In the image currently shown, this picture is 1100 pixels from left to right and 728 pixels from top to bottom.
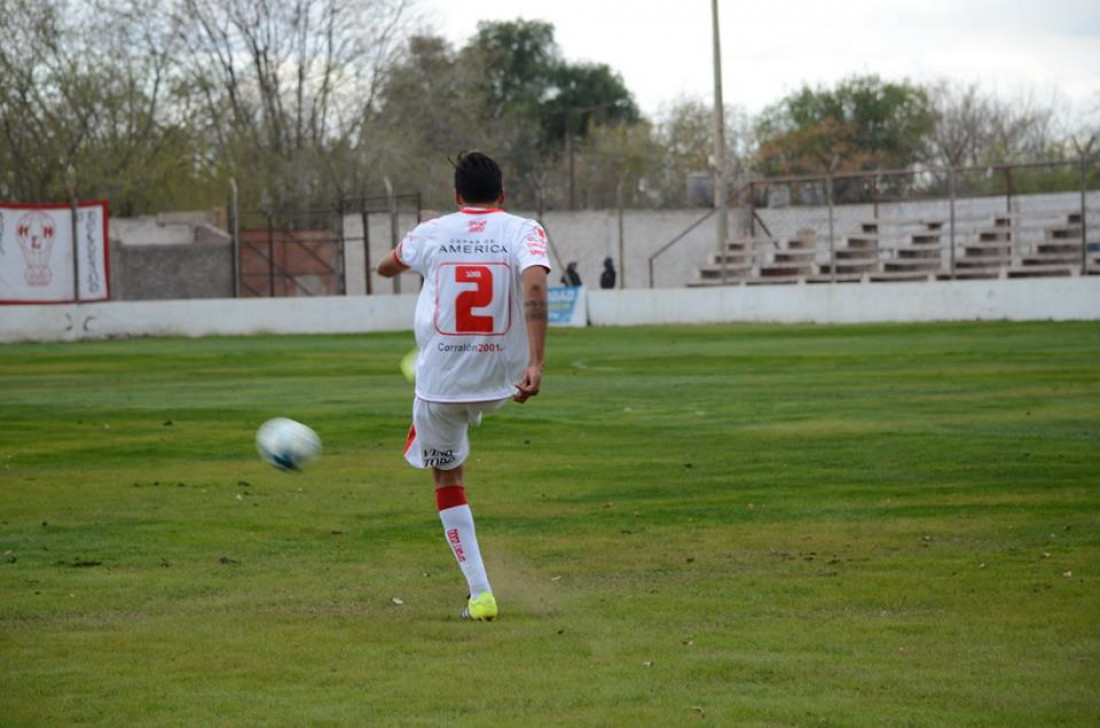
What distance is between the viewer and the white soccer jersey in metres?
7.65

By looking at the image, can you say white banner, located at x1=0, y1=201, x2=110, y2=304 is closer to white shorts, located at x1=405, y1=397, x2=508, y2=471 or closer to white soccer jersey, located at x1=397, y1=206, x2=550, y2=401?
white shorts, located at x1=405, y1=397, x2=508, y2=471

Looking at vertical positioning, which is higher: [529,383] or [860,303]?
[529,383]

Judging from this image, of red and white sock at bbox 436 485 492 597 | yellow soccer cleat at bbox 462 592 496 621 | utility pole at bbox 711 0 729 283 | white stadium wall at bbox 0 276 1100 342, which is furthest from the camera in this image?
utility pole at bbox 711 0 729 283

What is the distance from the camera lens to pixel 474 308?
25.1 ft

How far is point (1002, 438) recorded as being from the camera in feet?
48.7

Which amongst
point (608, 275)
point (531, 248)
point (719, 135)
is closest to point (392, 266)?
point (531, 248)

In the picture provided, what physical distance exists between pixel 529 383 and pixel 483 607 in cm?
101

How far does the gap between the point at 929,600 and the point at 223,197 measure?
59735mm

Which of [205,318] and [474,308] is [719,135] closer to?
[205,318]

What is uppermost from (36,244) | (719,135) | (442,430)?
(719,135)

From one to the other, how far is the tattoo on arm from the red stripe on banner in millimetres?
954

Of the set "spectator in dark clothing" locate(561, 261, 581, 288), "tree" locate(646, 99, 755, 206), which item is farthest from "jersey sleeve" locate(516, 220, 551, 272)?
"tree" locate(646, 99, 755, 206)

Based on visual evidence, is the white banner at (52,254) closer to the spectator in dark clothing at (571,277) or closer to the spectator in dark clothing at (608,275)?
the spectator in dark clothing at (571,277)

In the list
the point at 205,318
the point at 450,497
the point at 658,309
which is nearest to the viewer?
the point at 450,497
